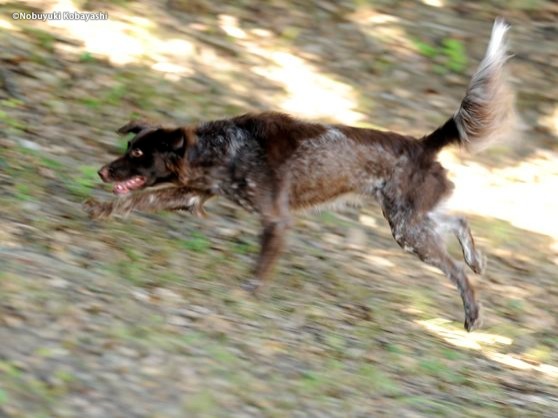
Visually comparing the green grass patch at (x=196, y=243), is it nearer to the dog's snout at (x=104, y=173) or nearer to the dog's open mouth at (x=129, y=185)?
the dog's open mouth at (x=129, y=185)

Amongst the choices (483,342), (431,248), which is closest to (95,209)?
(431,248)

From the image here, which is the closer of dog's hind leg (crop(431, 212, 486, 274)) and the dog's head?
the dog's head

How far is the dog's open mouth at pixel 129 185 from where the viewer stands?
7676mm

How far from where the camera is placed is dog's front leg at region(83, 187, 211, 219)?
298 inches

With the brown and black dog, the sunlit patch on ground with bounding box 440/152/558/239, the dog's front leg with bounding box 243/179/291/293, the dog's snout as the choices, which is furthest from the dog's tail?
the dog's snout

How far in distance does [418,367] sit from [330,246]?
6.55 feet

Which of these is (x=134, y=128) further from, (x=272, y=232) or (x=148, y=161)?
(x=272, y=232)

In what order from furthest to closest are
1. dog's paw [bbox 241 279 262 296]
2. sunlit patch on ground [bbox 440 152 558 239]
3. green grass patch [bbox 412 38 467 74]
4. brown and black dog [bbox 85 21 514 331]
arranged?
green grass patch [bbox 412 38 467 74] → sunlit patch on ground [bbox 440 152 558 239] → brown and black dog [bbox 85 21 514 331] → dog's paw [bbox 241 279 262 296]

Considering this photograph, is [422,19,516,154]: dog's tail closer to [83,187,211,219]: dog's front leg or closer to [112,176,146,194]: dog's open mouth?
[83,187,211,219]: dog's front leg

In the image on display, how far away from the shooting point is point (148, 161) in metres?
7.67

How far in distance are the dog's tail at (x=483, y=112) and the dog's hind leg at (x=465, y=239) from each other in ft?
1.98

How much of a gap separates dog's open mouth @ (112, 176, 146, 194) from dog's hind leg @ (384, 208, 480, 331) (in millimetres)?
1892

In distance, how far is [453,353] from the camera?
736 cm

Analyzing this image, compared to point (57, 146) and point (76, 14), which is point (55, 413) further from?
point (76, 14)
